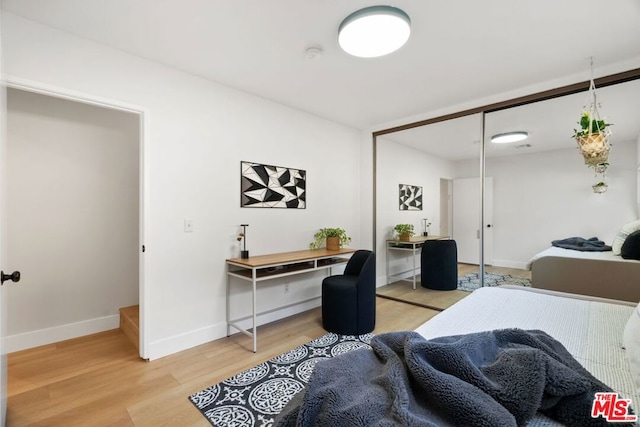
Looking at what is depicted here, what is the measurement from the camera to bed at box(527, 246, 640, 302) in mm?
2355

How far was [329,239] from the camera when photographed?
360 cm

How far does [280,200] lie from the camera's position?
11.0ft

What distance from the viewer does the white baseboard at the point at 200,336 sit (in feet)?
8.07

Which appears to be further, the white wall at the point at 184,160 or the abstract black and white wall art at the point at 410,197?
the abstract black and white wall art at the point at 410,197

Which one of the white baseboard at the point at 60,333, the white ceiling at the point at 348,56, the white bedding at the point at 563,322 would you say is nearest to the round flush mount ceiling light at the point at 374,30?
the white ceiling at the point at 348,56

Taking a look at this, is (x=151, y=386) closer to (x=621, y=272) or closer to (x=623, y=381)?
(x=623, y=381)

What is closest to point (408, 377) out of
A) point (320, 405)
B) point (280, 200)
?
point (320, 405)

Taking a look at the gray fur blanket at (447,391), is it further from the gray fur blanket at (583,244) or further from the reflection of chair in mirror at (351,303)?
the gray fur blanket at (583,244)

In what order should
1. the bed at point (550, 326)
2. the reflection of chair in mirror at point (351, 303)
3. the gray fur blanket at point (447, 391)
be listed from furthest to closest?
1. the reflection of chair in mirror at point (351, 303)
2. the bed at point (550, 326)
3. the gray fur blanket at point (447, 391)

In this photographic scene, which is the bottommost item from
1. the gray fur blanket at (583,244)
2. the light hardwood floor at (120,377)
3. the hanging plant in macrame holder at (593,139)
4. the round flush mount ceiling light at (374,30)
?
the light hardwood floor at (120,377)

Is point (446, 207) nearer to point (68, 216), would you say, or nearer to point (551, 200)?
point (551, 200)

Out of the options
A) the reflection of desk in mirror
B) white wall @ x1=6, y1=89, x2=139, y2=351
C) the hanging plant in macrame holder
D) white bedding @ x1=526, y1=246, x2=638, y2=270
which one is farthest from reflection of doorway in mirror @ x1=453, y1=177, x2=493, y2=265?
white wall @ x1=6, y1=89, x2=139, y2=351

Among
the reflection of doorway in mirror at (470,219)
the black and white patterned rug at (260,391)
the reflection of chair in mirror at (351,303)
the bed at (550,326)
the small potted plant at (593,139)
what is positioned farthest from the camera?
the reflection of doorway in mirror at (470,219)
